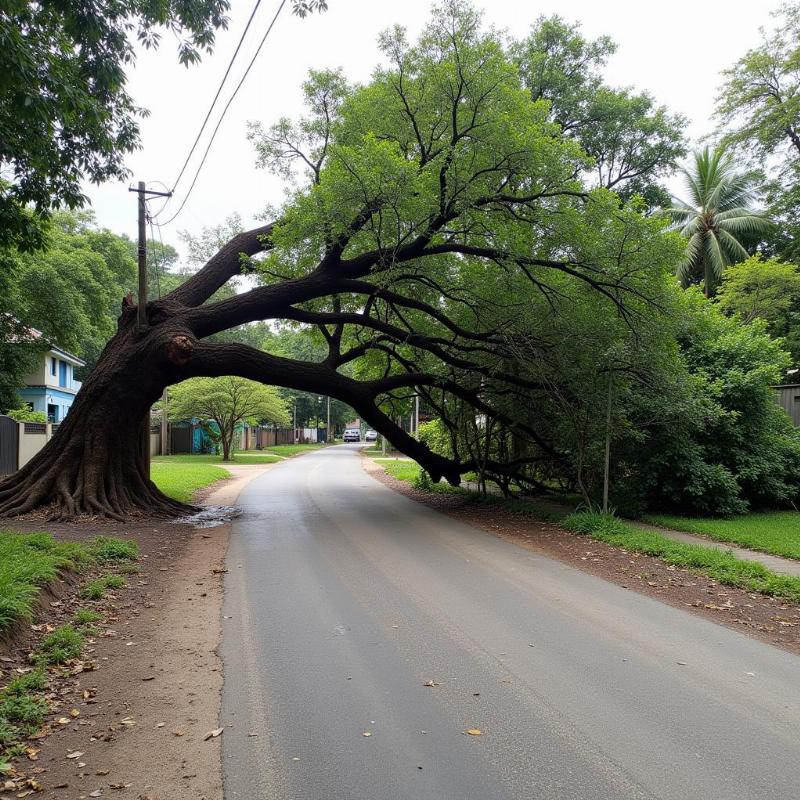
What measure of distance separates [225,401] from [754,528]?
27.7 m

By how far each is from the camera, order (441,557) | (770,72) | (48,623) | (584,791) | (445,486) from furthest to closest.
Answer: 1. (770,72)
2. (445,486)
3. (441,557)
4. (48,623)
5. (584,791)

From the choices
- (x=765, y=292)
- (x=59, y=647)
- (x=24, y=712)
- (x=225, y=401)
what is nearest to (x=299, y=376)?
(x=59, y=647)

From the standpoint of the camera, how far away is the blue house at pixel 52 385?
33.2 meters

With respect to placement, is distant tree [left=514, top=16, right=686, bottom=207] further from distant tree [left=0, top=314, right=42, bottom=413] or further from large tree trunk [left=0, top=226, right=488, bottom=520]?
distant tree [left=0, top=314, right=42, bottom=413]

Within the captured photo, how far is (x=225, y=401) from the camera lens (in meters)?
33.6

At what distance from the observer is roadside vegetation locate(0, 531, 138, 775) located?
3844mm

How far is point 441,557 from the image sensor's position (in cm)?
886

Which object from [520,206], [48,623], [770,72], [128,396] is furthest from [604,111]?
[48,623]

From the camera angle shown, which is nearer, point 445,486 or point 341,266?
point 341,266

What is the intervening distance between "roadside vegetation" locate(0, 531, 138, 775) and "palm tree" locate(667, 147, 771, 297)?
2868 cm

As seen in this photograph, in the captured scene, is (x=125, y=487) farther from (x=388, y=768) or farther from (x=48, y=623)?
(x=388, y=768)

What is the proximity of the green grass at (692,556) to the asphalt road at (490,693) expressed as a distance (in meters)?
1.54

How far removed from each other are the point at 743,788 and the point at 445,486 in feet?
55.4

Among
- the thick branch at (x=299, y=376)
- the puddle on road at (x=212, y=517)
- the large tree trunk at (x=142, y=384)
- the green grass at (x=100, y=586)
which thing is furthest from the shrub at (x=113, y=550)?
the thick branch at (x=299, y=376)
